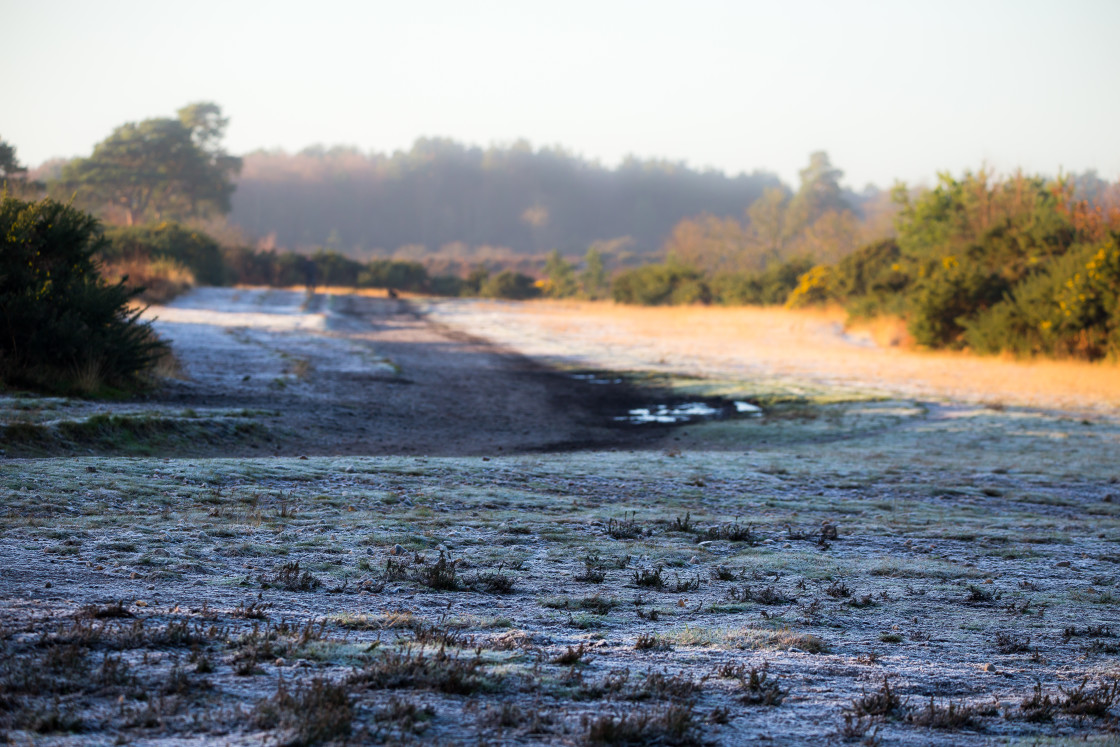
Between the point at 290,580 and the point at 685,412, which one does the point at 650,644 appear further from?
the point at 685,412

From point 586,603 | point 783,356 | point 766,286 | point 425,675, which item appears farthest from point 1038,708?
point 766,286

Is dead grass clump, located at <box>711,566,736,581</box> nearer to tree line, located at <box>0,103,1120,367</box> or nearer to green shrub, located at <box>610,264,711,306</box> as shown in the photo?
tree line, located at <box>0,103,1120,367</box>

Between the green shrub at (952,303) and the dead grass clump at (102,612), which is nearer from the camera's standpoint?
the dead grass clump at (102,612)

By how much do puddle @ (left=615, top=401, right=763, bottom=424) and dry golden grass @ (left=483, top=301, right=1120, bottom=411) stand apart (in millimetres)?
3798

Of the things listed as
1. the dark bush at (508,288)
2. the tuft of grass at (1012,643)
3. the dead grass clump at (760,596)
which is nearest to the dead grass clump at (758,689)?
the dead grass clump at (760,596)

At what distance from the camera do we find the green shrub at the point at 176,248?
3938 centimetres

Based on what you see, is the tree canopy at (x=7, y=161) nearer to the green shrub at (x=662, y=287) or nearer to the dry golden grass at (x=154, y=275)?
the dry golden grass at (x=154, y=275)

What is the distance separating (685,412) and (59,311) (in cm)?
943

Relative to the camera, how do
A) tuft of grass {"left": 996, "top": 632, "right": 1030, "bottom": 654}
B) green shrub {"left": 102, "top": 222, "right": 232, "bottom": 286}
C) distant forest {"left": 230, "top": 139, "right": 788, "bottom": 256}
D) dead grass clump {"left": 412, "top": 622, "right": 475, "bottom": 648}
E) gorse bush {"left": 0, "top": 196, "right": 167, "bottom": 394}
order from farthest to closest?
1. distant forest {"left": 230, "top": 139, "right": 788, "bottom": 256}
2. green shrub {"left": 102, "top": 222, "right": 232, "bottom": 286}
3. gorse bush {"left": 0, "top": 196, "right": 167, "bottom": 394}
4. tuft of grass {"left": 996, "top": 632, "right": 1030, "bottom": 654}
5. dead grass clump {"left": 412, "top": 622, "right": 475, "bottom": 648}

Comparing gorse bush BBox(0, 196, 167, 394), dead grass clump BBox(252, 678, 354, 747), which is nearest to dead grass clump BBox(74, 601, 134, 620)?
dead grass clump BBox(252, 678, 354, 747)

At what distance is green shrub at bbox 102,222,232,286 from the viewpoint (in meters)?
39.4

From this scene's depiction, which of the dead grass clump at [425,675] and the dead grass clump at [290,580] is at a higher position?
the dead grass clump at [425,675]

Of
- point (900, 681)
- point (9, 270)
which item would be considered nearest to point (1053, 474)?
point (900, 681)

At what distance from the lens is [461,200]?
143375 millimetres
